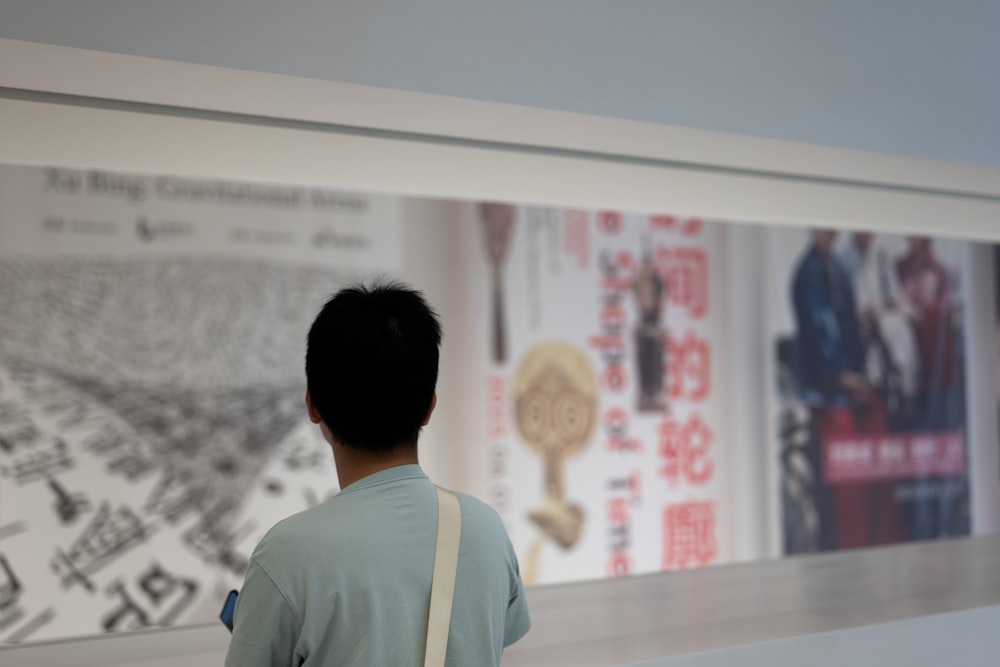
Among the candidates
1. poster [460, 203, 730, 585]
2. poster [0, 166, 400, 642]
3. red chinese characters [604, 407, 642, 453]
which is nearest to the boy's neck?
poster [0, 166, 400, 642]

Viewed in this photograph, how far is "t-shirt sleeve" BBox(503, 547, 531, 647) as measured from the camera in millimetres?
1162

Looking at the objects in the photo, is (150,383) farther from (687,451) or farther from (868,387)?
(868,387)

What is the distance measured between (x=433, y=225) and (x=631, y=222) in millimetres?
882

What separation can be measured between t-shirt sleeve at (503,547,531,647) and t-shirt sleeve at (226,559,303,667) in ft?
0.99

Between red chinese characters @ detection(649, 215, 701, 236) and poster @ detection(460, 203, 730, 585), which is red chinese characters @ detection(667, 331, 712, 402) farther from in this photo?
red chinese characters @ detection(649, 215, 701, 236)

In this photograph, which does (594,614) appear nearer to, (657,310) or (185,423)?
(185,423)

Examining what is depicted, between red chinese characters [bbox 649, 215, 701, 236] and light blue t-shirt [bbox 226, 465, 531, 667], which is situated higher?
red chinese characters [bbox 649, 215, 701, 236]

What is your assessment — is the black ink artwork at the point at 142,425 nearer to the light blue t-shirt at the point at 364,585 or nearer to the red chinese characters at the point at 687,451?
the red chinese characters at the point at 687,451

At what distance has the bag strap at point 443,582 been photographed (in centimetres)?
100

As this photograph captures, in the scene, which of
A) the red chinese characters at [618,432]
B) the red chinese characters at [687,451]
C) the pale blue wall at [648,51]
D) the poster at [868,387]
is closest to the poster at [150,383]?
the red chinese characters at [618,432]

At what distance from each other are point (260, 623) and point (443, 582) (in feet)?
0.62

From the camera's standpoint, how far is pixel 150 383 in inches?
123

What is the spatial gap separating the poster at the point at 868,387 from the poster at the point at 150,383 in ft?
6.58

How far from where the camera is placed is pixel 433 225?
140 inches
